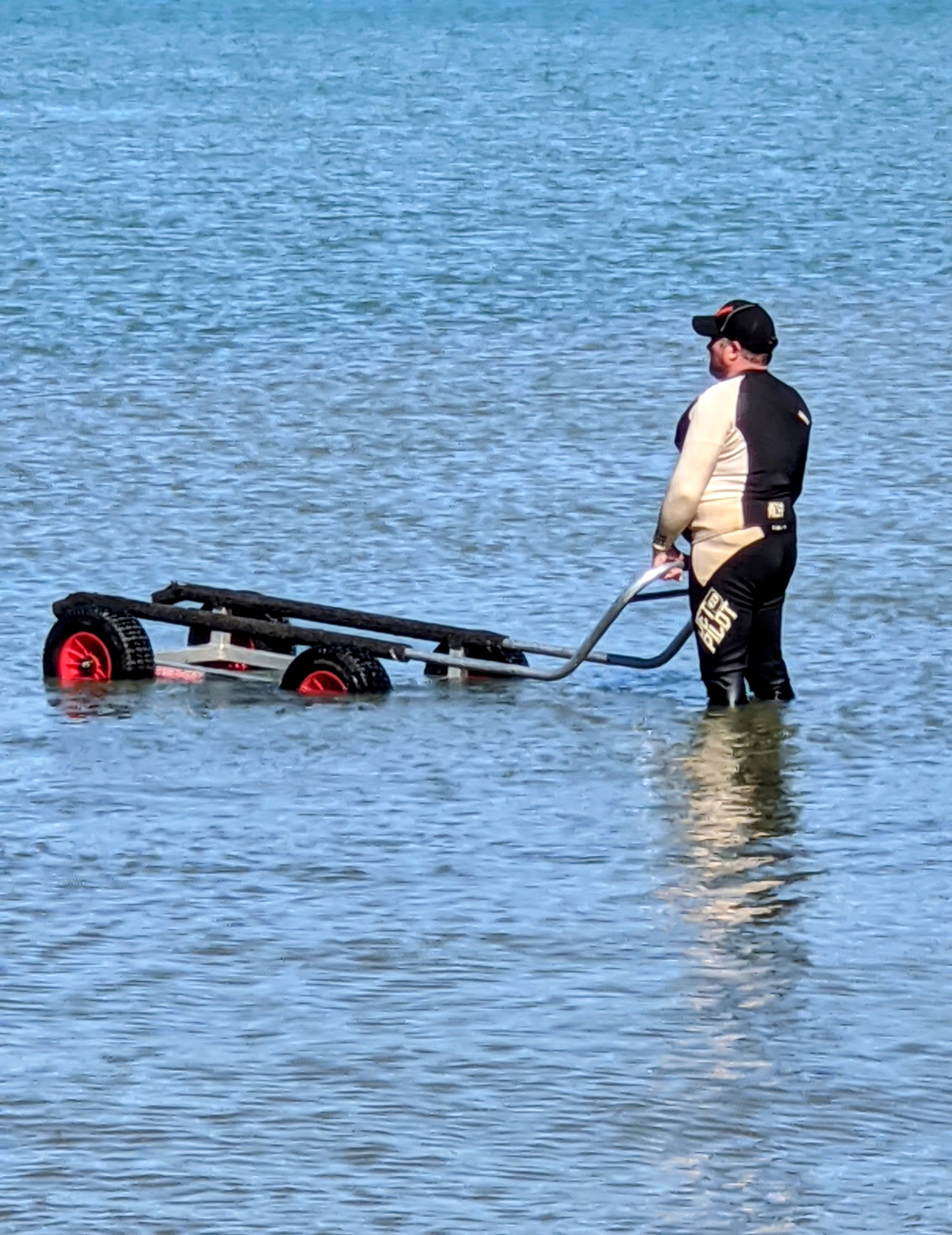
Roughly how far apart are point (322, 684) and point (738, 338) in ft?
6.32

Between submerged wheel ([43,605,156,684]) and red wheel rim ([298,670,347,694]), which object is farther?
submerged wheel ([43,605,156,684])

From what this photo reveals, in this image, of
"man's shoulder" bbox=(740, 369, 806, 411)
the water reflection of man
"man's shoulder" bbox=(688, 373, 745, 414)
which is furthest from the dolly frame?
"man's shoulder" bbox=(740, 369, 806, 411)

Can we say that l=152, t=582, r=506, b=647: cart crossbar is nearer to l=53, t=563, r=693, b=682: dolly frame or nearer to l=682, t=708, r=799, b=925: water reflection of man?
l=53, t=563, r=693, b=682: dolly frame

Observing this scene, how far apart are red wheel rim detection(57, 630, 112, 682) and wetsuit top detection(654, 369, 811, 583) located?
2.11 metres

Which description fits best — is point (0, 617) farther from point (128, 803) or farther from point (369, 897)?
point (369, 897)

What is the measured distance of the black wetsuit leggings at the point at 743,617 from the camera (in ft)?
35.7

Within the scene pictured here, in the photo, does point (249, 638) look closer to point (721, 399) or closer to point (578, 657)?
point (578, 657)

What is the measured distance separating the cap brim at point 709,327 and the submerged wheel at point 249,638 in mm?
1873

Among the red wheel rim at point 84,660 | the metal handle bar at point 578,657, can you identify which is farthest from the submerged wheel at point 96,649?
the metal handle bar at point 578,657

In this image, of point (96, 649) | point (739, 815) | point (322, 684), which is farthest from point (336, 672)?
point (739, 815)

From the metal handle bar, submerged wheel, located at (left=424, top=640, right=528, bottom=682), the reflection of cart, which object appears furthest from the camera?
submerged wheel, located at (left=424, top=640, right=528, bottom=682)

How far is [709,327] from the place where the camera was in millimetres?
10898

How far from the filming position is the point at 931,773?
34.2 ft

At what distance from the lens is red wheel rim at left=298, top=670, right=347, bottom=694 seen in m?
11.6
